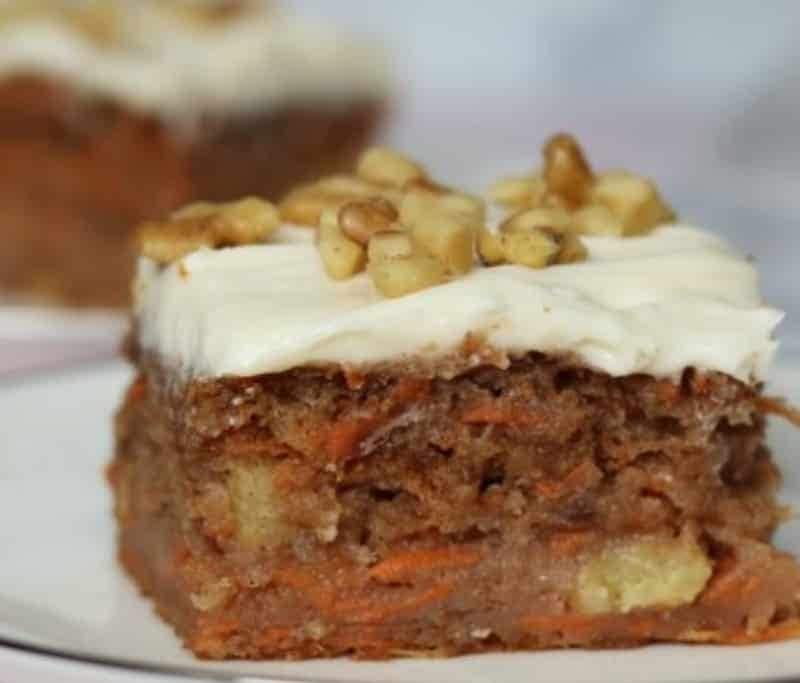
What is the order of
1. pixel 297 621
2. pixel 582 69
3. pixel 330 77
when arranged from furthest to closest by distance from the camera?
pixel 582 69
pixel 330 77
pixel 297 621

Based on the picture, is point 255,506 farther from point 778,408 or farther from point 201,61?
point 201,61

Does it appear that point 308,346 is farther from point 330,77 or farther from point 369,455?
point 330,77

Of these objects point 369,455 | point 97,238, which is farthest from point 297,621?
point 97,238

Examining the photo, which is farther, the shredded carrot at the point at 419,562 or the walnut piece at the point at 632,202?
the walnut piece at the point at 632,202

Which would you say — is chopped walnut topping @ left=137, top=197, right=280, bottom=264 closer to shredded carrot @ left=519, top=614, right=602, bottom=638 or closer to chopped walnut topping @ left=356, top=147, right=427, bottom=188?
chopped walnut topping @ left=356, top=147, right=427, bottom=188

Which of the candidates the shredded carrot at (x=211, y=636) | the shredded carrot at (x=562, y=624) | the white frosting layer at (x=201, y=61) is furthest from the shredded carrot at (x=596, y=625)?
the white frosting layer at (x=201, y=61)

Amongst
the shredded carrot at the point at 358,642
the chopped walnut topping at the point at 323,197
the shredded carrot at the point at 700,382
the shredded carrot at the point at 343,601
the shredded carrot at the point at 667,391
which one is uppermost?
the chopped walnut topping at the point at 323,197

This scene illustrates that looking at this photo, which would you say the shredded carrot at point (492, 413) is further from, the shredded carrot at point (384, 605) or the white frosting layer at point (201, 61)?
the white frosting layer at point (201, 61)

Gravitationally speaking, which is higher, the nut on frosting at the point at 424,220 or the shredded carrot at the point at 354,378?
the nut on frosting at the point at 424,220
